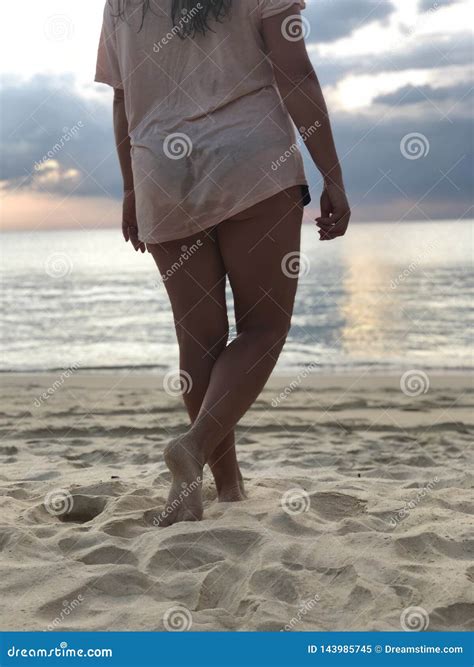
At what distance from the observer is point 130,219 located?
294cm

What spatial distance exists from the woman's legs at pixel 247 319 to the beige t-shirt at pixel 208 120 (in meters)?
0.08

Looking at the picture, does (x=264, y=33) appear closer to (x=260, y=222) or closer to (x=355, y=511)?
(x=260, y=222)

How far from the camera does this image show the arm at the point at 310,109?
93.4 inches

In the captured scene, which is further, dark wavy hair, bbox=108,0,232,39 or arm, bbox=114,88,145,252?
arm, bbox=114,88,145,252

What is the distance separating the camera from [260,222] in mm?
2443

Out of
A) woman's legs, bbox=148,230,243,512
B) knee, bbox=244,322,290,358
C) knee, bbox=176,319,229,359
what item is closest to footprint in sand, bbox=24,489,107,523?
woman's legs, bbox=148,230,243,512

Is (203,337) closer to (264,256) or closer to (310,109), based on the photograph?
(264,256)

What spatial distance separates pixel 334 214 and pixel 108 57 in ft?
3.26

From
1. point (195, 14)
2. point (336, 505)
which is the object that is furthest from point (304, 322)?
point (195, 14)

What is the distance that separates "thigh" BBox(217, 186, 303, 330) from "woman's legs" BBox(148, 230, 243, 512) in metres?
0.06

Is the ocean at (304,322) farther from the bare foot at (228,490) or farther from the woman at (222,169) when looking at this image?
the woman at (222,169)

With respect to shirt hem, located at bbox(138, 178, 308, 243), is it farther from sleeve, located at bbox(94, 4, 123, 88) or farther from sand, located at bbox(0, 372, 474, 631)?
sand, located at bbox(0, 372, 474, 631)

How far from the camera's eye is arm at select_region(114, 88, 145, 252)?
9.27 ft

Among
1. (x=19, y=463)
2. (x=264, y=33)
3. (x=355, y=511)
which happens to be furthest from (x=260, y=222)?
(x=19, y=463)
